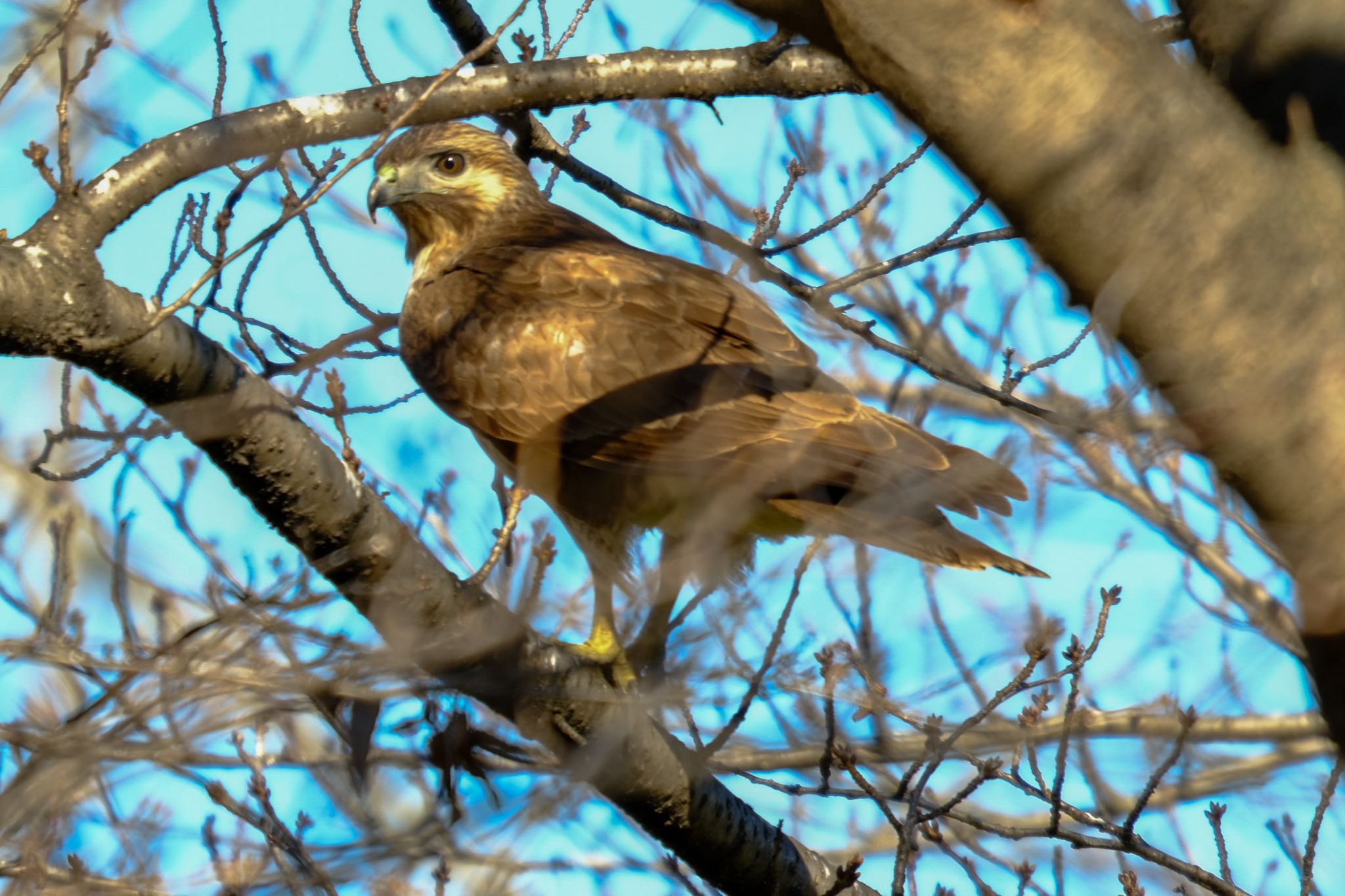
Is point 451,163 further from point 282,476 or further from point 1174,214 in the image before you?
point 1174,214

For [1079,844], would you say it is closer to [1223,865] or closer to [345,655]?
[1223,865]

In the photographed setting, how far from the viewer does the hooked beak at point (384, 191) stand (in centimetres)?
580

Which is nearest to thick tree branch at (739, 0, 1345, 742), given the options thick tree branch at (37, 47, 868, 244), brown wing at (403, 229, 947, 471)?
thick tree branch at (37, 47, 868, 244)

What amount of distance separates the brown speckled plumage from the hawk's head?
317 mm

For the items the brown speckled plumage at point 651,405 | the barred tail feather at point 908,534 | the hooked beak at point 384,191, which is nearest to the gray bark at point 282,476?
the brown speckled plumage at point 651,405

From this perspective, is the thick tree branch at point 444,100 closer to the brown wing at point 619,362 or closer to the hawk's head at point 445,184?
the brown wing at point 619,362

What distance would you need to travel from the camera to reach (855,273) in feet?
14.6

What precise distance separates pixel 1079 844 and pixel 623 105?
2.78 meters

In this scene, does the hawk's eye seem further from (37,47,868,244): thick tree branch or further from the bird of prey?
(37,47,868,244): thick tree branch

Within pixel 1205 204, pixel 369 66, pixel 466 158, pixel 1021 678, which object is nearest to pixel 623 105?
pixel 369 66

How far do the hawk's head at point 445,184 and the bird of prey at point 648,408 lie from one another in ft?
0.55

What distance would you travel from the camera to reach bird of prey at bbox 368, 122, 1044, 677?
3848mm

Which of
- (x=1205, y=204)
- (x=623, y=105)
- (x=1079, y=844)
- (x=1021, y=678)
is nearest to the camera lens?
(x=1205, y=204)

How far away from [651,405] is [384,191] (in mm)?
1895
